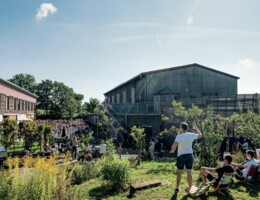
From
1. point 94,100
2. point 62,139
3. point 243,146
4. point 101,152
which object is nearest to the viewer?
point 243,146

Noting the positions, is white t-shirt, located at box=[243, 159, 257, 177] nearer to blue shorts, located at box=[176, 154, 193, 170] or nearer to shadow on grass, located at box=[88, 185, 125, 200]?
blue shorts, located at box=[176, 154, 193, 170]

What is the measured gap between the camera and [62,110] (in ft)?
228

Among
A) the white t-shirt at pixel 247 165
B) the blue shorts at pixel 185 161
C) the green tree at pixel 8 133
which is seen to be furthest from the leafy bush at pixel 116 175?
the green tree at pixel 8 133

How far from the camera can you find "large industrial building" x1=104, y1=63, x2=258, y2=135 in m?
Answer: 23.5

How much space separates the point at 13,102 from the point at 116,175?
79.0 ft

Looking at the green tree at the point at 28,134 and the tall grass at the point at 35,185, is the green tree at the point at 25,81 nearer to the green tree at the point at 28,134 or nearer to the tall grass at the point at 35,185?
the green tree at the point at 28,134

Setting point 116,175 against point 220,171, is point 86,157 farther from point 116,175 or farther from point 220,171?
point 220,171

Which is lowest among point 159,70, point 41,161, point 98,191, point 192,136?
point 98,191

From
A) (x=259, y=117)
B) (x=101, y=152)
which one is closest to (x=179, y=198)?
(x=259, y=117)

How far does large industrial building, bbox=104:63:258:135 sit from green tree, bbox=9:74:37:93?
6064 centimetres

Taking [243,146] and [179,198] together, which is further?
[243,146]

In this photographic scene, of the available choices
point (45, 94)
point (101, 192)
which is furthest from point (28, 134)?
point (45, 94)

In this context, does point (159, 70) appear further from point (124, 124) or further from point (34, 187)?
point (34, 187)

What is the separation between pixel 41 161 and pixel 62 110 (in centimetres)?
6627
